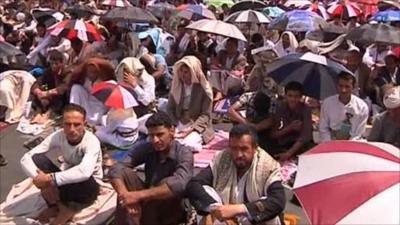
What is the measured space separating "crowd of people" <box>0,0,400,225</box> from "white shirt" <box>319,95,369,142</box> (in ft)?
0.04

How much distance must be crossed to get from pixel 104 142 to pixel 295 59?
7.65 feet

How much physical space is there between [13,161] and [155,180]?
2727mm

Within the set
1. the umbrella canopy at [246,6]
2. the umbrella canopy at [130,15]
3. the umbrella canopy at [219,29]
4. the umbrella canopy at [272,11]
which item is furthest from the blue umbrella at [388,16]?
the umbrella canopy at [130,15]

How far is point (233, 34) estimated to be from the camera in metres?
10.6

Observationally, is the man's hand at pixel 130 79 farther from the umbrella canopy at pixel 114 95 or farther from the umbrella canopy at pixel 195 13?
the umbrella canopy at pixel 195 13

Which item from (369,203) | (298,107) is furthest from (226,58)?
(369,203)

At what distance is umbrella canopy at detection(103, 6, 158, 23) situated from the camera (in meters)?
12.0

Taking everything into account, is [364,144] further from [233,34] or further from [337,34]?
[337,34]

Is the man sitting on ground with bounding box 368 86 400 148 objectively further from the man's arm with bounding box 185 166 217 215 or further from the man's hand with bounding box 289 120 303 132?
the man's arm with bounding box 185 166 217 215

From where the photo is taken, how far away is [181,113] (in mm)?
8109

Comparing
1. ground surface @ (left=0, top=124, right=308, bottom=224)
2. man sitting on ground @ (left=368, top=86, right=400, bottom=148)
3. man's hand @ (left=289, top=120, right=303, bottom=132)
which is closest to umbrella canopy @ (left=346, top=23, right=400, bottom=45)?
ground surface @ (left=0, top=124, right=308, bottom=224)

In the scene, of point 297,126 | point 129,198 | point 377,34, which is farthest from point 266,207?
point 377,34

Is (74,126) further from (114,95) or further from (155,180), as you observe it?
(114,95)

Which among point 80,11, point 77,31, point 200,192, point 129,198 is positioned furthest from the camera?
point 80,11
